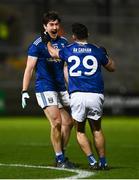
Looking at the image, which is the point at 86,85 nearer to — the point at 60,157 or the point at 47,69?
the point at 47,69

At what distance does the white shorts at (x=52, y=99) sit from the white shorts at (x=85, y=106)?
2.36 ft

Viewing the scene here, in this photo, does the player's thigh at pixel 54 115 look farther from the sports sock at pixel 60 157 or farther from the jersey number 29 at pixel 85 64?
the jersey number 29 at pixel 85 64

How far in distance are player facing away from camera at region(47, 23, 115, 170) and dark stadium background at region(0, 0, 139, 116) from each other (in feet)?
56.1

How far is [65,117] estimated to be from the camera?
41.0ft

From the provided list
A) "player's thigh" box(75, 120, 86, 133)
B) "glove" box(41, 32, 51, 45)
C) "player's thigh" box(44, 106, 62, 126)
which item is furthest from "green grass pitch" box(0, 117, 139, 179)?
"glove" box(41, 32, 51, 45)

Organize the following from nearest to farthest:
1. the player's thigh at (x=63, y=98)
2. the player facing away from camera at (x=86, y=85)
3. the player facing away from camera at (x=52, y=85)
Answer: the player facing away from camera at (x=86, y=85)
the player facing away from camera at (x=52, y=85)
the player's thigh at (x=63, y=98)

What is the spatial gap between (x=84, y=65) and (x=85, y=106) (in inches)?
22.9

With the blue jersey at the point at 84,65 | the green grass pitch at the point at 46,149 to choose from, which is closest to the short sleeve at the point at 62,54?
the blue jersey at the point at 84,65

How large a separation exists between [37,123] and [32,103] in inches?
134

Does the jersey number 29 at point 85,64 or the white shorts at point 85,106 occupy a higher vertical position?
the jersey number 29 at point 85,64

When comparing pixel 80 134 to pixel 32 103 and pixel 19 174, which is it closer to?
pixel 19 174

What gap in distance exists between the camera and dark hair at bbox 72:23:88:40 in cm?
1132

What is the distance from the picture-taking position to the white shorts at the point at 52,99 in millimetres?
12141

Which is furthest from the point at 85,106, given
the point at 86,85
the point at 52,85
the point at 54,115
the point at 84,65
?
the point at 52,85
